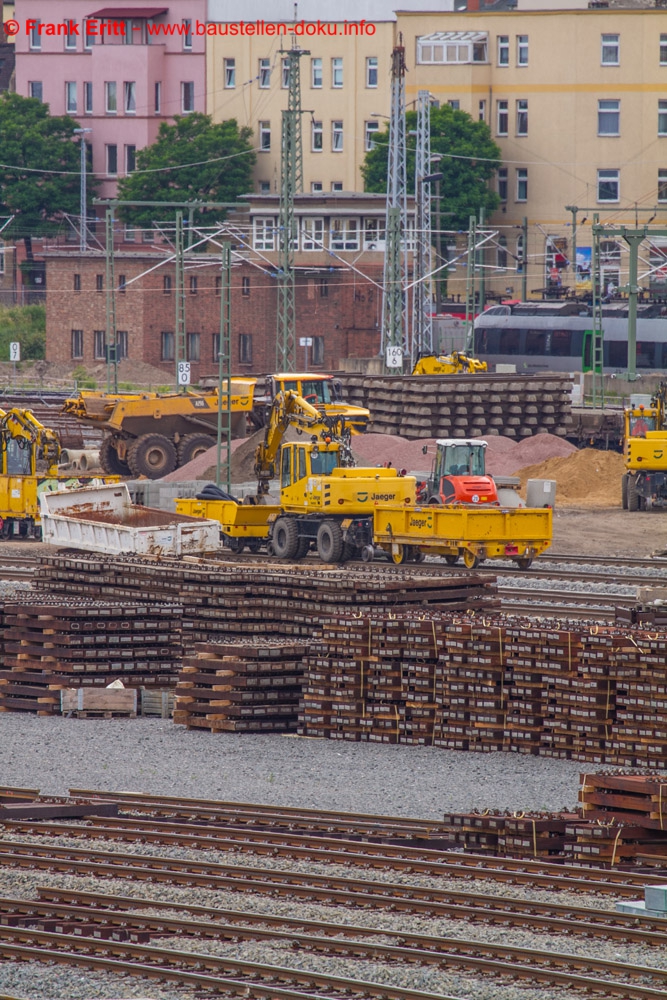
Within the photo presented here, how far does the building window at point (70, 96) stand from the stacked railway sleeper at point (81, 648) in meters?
78.2

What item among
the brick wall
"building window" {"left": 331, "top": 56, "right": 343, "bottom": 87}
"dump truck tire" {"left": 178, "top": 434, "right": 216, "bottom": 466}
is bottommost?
"dump truck tire" {"left": 178, "top": 434, "right": 216, "bottom": 466}

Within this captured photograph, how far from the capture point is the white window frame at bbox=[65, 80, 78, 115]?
97562mm

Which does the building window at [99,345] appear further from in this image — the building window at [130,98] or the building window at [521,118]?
the building window at [521,118]

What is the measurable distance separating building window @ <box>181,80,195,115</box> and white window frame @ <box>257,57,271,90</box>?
15.6 ft

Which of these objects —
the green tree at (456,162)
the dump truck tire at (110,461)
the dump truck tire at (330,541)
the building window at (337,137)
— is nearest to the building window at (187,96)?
the building window at (337,137)

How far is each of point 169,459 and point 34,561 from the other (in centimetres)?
1337

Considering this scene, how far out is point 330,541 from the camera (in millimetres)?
32312

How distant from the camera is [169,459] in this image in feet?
157

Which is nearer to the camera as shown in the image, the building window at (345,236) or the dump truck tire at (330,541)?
the dump truck tire at (330,541)

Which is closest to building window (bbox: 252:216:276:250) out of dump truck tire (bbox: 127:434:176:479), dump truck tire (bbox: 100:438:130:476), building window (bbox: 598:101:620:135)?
building window (bbox: 598:101:620:135)

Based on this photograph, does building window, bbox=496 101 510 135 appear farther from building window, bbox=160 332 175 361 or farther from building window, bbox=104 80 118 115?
building window, bbox=160 332 175 361

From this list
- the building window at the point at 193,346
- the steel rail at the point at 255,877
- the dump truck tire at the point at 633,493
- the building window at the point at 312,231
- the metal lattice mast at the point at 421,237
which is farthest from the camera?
the building window at the point at 193,346

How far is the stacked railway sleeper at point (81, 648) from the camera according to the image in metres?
22.9

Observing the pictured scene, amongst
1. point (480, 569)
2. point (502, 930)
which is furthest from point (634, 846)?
point (480, 569)
